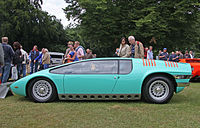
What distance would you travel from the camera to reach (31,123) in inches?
139

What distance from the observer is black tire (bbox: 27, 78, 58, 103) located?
5.08m

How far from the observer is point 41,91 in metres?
5.11

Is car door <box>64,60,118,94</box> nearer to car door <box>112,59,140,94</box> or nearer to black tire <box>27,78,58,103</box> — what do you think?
car door <box>112,59,140,94</box>

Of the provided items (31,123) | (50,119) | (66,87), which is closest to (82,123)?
(50,119)

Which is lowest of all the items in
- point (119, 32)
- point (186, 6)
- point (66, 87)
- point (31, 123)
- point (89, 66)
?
point (31, 123)

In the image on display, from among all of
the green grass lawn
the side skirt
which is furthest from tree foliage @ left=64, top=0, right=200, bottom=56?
the green grass lawn

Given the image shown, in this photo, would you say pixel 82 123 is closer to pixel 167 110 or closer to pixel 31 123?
pixel 31 123

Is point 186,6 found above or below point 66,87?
above

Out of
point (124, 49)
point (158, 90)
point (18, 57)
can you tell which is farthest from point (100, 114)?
point (18, 57)

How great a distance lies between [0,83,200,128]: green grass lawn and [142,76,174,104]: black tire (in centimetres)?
17

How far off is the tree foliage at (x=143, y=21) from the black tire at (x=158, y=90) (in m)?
12.1

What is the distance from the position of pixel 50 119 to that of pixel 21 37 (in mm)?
32428

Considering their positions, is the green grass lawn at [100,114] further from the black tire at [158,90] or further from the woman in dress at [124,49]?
the woman in dress at [124,49]

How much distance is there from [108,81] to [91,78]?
405mm
